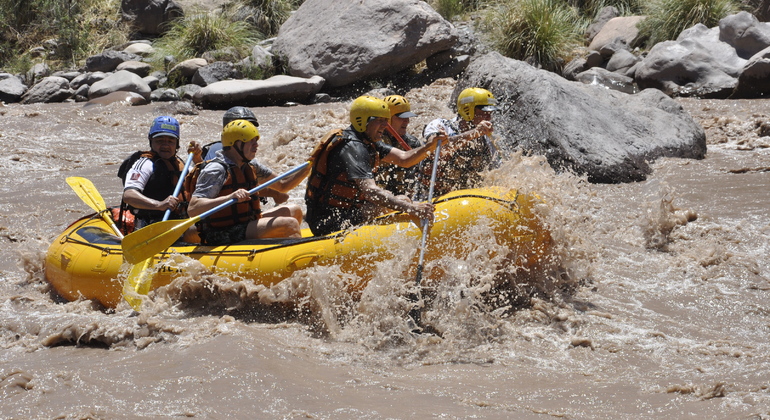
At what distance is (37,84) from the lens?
1197 centimetres

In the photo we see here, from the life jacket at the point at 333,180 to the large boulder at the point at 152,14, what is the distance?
36.6 ft

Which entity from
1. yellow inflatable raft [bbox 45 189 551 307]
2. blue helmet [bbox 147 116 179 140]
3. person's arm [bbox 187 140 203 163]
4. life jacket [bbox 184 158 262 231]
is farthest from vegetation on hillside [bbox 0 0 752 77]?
yellow inflatable raft [bbox 45 189 551 307]

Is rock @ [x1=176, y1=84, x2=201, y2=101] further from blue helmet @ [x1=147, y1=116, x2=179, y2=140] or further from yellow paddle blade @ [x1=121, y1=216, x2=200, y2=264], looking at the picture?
yellow paddle blade @ [x1=121, y1=216, x2=200, y2=264]

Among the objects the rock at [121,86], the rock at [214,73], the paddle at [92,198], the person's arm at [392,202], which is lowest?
the rock at [121,86]

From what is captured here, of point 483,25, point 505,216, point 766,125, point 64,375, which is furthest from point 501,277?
point 483,25

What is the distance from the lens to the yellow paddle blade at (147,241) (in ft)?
15.0

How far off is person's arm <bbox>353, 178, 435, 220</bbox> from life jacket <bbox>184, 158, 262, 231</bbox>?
0.75 metres

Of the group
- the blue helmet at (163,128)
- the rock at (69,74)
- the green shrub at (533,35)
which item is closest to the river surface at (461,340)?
the blue helmet at (163,128)

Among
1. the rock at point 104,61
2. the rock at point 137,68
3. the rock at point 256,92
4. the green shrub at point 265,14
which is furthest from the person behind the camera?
the green shrub at point 265,14

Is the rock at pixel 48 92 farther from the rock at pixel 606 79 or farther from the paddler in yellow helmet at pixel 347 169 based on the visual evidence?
the paddler in yellow helmet at pixel 347 169

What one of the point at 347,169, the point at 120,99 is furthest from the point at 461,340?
the point at 120,99

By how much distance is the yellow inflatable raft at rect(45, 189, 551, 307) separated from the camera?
14.4ft

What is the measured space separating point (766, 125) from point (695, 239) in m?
3.19

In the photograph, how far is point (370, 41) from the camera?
1154cm
